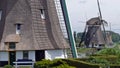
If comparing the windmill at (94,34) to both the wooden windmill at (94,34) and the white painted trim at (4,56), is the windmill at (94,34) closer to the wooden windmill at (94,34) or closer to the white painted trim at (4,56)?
the wooden windmill at (94,34)

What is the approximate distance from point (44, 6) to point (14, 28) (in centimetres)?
312

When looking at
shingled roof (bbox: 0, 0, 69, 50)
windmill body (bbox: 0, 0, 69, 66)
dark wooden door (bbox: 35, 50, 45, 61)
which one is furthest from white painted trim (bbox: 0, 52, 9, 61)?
dark wooden door (bbox: 35, 50, 45, 61)

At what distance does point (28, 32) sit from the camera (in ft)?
92.3

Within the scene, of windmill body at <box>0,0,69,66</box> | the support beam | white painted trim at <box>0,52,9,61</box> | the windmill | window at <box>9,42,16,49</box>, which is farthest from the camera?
the windmill

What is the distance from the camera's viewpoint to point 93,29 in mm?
65438

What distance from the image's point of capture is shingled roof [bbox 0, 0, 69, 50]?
91.7ft

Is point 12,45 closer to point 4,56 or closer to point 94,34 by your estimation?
point 4,56

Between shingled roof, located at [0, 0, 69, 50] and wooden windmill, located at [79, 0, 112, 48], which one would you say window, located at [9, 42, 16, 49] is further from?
wooden windmill, located at [79, 0, 112, 48]

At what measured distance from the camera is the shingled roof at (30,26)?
2795 cm

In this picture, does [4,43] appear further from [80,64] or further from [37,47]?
[80,64]

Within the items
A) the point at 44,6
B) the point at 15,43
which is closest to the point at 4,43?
the point at 15,43

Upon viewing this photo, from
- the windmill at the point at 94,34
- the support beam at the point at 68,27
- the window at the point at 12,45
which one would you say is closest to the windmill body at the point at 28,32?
the window at the point at 12,45

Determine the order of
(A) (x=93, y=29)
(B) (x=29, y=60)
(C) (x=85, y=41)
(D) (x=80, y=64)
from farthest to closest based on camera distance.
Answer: (C) (x=85, y=41)
(A) (x=93, y=29)
(B) (x=29, y=60)
(D) (x=80, y=64)

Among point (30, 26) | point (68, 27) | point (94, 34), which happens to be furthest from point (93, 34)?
point (30, 26)
